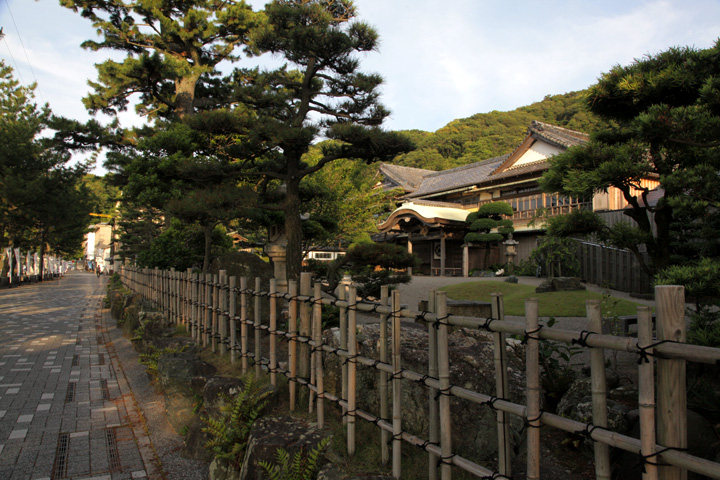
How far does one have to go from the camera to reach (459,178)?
92.1ft

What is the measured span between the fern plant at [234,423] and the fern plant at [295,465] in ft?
2.02

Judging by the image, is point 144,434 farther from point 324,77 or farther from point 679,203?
point 324,77

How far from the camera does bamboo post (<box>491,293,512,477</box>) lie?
98.3 inches

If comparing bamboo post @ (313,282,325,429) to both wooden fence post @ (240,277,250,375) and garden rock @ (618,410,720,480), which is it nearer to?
wooden fence post @ (240,277,250,375)

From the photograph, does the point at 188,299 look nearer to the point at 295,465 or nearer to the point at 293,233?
the point at 293,233

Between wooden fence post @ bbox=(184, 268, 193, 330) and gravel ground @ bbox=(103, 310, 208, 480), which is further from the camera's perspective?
wooden fence post @ bbox=(184, 268, 193, 330)

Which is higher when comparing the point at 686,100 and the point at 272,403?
the point at 686,100

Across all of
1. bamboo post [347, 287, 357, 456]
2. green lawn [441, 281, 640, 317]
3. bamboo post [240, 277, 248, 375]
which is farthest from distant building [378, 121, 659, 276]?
bamboo post [347, 287, 357, 456]

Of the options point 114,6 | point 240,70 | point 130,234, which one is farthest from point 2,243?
point 240,70

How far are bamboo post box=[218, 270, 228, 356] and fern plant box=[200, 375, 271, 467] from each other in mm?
1909

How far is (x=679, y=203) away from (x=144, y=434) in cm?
564

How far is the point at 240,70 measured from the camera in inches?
567

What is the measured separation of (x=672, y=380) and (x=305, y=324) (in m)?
3.11

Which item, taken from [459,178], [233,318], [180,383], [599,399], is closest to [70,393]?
[180,383]
